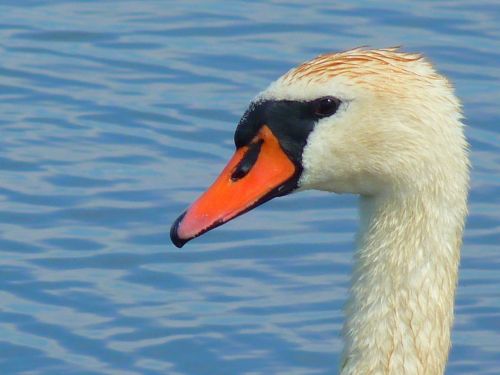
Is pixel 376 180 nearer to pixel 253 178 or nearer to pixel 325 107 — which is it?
pixel 325 107

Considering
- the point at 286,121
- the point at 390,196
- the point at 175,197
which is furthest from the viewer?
the point at 175,197

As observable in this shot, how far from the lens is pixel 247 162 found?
8.38 meters

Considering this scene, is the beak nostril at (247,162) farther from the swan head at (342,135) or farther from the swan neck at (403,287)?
the swan neck at (403,287)

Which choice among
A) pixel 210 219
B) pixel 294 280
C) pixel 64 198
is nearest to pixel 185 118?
pixel 64 198

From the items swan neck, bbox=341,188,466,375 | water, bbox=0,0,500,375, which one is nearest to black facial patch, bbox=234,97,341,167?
swan neck, bbox=341,188,466,375

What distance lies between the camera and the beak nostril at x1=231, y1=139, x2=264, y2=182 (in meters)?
8.36

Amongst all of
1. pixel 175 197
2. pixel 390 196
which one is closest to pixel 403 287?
pixel 390 196

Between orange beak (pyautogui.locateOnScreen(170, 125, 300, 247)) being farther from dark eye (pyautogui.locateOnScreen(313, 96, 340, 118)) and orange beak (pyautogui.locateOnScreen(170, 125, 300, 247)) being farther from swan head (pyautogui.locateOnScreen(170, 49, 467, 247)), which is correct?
dark eye (pyautogui.locateOnScreen(313, 96, 340, 118))

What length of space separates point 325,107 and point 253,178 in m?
0.43

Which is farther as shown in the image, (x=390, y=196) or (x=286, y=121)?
(x=286, y=121)

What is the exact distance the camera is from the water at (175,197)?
11484 mm

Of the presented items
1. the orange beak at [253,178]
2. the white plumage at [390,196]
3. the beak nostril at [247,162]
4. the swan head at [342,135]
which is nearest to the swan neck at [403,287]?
the white plumage at [390,196]

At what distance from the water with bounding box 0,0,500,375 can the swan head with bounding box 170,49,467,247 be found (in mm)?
3037

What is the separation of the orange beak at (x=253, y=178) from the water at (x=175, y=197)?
301cm
